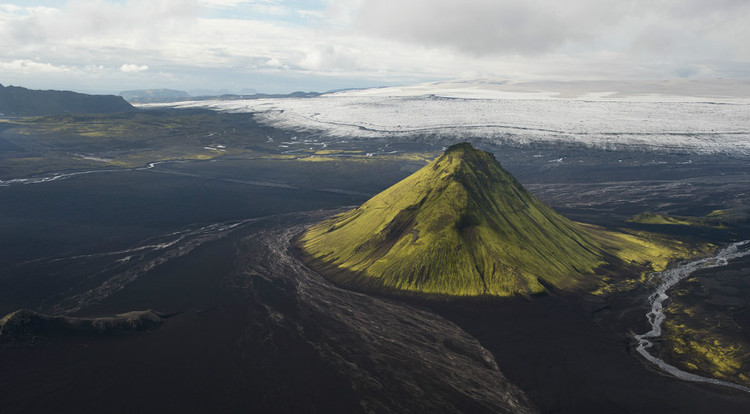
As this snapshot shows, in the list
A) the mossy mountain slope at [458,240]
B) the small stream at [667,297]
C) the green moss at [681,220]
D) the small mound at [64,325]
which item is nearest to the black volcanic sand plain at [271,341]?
the small mound at [64,325]

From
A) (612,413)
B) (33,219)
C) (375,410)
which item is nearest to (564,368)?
(612,413)

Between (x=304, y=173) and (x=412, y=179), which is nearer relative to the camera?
(x=412, y=179)

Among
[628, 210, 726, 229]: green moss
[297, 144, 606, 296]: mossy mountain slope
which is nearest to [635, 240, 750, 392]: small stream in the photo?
[297, 144, 606, 296]: mossy mountain slope

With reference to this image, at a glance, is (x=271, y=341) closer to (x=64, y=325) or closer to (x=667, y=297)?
(x=64, y=325)

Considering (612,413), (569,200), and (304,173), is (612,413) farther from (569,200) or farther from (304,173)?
(304,173)

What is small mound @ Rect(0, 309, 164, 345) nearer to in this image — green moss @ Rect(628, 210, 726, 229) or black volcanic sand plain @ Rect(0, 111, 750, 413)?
black volcanic sand plain @ Rect(0, 111, 750, 413)

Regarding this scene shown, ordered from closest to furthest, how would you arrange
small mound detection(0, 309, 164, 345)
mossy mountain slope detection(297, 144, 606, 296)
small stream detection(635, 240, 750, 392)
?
small stream detection(635, 240, 750, 392) → small mound detection(0, 309, 164, 345) → mossy mountain slope detection(297, 144, 606, 296)

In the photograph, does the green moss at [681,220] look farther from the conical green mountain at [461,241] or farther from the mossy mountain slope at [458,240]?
the mossy mountain slope at [458,240]
